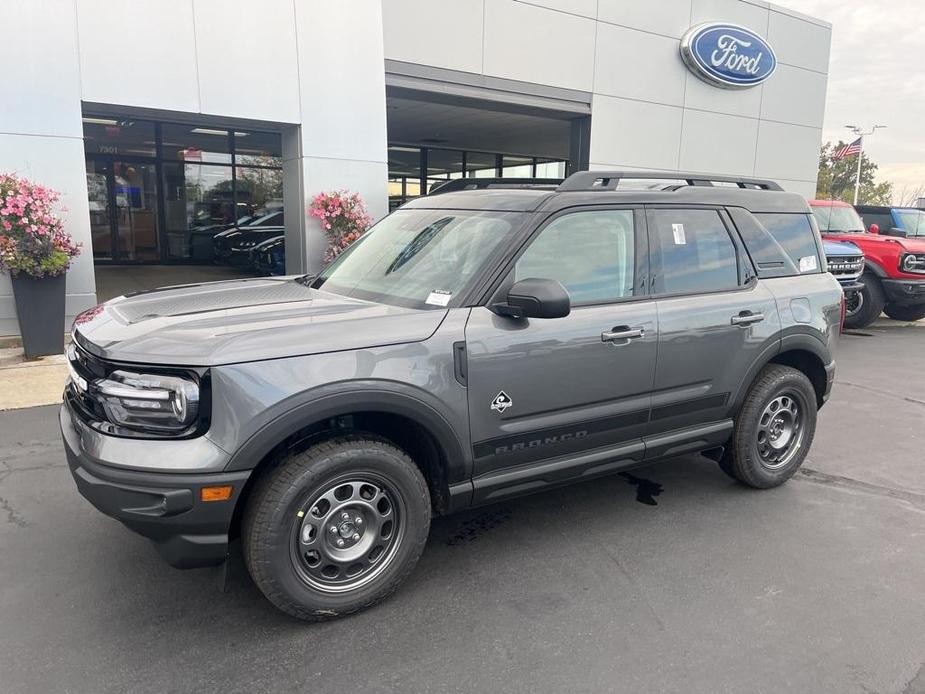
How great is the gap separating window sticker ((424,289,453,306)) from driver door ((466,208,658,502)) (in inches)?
5.8

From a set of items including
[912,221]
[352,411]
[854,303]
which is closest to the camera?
[352,411]

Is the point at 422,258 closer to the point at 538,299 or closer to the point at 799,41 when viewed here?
the point at 538,299

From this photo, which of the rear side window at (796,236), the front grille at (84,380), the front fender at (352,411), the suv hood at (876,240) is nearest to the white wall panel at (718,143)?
the suv hood at (876,240)

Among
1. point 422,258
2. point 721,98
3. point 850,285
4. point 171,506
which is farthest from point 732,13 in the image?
point 171,506

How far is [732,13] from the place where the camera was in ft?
51.2

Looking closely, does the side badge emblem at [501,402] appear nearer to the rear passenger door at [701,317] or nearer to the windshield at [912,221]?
the rear passenger door at [701,317]

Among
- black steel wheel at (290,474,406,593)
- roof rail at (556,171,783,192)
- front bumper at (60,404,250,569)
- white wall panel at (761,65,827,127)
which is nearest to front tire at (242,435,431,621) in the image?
black steel wheel at (290,474,406,593)

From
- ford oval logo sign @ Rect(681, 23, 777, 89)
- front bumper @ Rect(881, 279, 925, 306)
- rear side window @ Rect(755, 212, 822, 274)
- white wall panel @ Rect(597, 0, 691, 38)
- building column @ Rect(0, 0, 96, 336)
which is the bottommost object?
front bumper @ Rect(881, 279, 925, 306)

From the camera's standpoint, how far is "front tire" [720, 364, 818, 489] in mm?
4301

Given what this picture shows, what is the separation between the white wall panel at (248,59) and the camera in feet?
30.8

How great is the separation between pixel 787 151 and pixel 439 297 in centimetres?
1704

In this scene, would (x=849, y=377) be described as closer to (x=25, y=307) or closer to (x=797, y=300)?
(x=797, y=300)

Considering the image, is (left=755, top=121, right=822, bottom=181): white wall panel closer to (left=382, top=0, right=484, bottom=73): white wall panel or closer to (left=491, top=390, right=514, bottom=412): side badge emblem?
(left=382, top=0, right=484, bottom=73): white wall panel

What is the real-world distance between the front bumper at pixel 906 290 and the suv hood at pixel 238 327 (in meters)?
11.1
